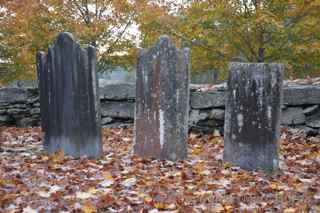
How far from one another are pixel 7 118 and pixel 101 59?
5299 millimetres

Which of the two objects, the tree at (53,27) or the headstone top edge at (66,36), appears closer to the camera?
the headstone top edge at (66,36)

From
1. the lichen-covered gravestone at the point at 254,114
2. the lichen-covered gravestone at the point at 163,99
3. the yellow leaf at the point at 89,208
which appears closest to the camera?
the yellow leaf at the point at 89,208

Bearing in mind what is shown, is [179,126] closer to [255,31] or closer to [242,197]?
[242,197]

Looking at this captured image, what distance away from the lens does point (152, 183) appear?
4.77m

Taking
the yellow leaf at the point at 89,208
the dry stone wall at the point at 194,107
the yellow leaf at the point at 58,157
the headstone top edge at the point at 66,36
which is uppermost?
the headstone top edge at the point at 66,36

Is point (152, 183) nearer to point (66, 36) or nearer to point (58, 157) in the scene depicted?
point (58, 157)

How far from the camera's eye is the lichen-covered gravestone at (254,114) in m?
5.72

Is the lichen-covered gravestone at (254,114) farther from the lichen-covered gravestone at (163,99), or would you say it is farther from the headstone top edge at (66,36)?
the headstone top edge at (66,36)

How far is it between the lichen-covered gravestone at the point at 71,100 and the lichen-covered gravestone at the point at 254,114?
1864 millimetres

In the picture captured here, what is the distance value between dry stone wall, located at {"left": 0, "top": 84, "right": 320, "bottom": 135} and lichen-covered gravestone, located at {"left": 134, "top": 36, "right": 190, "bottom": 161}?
204cm

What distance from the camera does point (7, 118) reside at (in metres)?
9.94

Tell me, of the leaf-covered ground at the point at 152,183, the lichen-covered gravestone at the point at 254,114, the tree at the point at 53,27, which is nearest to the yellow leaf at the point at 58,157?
the leaf-covered ground at the point at 152,183

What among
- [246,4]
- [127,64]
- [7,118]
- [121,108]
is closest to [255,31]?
[246,4]

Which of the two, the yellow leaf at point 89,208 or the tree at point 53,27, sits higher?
the tree at point 53,27
